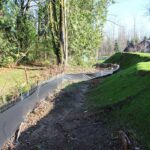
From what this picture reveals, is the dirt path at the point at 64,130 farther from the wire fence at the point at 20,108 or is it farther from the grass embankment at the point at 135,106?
the grass embankment at the point at 135,106

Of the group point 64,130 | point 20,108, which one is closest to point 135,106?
point 64,130

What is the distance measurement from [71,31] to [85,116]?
17909mm

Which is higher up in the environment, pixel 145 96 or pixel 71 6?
pixel 71 6

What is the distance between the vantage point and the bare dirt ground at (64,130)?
732 centimetres

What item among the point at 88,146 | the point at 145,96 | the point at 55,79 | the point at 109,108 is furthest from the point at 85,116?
the point at 55,79

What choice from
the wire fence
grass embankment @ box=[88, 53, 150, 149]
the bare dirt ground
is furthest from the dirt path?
grass embankment @ box=[88, 53, 150, 149]

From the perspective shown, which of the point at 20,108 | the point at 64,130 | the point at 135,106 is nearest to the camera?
the point at 64,130

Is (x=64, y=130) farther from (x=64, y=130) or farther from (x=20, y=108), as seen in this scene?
(x=20, y=108)

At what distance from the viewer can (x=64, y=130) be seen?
332 inches

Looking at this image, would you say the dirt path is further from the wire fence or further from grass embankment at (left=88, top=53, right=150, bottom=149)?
grass embankment at (left=88, top=53, right=150, bottom=149)

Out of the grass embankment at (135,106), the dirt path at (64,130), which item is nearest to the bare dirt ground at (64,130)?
the dirt path at (64,130)

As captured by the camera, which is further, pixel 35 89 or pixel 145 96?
pixel 35 89

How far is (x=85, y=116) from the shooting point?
31.8 feet

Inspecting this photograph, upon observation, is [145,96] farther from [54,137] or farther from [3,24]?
[3,24]
